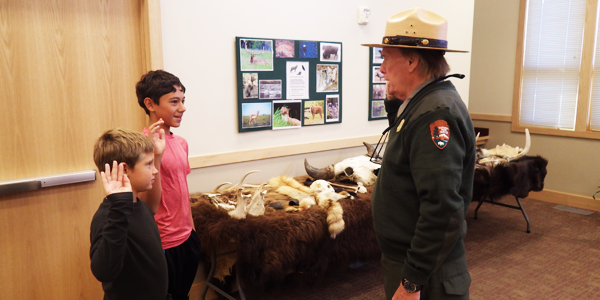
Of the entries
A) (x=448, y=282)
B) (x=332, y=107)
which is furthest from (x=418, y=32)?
(x=332, y=107)

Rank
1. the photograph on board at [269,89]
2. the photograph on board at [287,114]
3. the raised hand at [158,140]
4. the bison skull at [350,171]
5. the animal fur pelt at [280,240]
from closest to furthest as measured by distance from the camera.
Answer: the raised hand at [158,140] < the animal fur pelt at [280,240] < the photograph on board at [269,89] < the photograph on board at [287,114] < the bison skull at [350,171]

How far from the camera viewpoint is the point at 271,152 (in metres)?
3.18

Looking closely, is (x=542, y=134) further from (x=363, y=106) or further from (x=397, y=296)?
(x=397, y=296)

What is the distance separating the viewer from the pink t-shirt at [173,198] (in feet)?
6.54

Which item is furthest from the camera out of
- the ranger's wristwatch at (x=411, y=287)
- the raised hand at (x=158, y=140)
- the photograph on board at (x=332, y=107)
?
the photograph on board at (x=332, y=107)

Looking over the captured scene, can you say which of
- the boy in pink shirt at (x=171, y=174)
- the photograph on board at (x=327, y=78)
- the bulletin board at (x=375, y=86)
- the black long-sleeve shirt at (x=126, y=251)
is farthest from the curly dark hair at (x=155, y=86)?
the bulletin board at (x=375, y=86)

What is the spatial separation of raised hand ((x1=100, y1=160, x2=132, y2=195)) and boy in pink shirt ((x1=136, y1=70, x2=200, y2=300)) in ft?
1.88

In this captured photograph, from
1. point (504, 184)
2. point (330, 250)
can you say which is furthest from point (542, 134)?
point (330, 250)

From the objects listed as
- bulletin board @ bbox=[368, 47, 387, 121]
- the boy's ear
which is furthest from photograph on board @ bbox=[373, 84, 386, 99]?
the boy's ear

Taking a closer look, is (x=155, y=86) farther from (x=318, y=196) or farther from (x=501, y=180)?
(x=501, y=180)

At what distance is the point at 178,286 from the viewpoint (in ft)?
6.97

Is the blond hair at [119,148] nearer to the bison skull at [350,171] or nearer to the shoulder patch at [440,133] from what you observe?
the shoulder patch at [440,133]

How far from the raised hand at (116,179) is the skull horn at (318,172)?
6.57 feet

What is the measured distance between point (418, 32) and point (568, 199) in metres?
4.65
